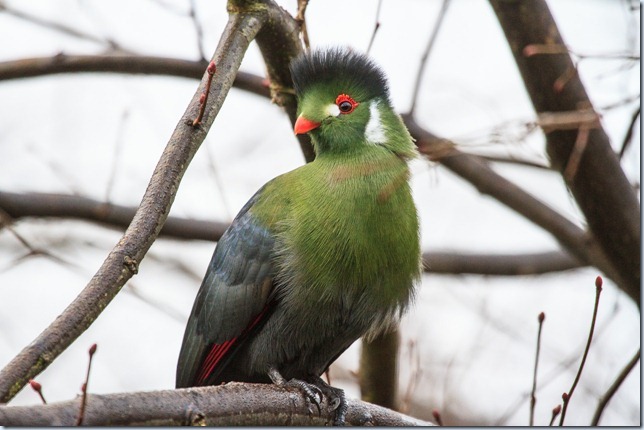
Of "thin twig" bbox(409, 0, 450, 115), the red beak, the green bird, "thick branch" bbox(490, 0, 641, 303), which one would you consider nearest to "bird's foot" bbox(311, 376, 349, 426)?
the green bird

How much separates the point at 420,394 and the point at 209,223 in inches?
114

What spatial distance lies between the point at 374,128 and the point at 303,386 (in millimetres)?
1081

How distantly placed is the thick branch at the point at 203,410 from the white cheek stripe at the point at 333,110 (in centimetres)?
112

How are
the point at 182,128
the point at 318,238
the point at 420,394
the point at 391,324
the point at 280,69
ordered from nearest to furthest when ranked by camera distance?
the point at 182,128, the point at 318,238, the point at 391,324, the point at 280,69, the point at 420,394

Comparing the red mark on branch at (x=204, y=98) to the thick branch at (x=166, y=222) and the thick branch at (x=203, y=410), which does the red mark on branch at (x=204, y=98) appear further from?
the thick branch at (x=166, y=222)

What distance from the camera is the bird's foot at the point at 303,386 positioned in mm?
2766

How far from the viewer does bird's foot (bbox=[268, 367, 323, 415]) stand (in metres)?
2.77

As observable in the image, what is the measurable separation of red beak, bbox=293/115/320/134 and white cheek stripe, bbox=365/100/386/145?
0.74 ft

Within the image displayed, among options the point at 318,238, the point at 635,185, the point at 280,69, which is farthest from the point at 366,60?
the point at 635,185

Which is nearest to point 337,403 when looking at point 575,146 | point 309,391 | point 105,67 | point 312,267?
point 309,391

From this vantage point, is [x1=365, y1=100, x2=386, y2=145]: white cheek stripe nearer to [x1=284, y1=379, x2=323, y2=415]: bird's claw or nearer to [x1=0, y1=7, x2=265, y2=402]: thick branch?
[x1=0, y1=7, x2=265, y2=402]: thick branch

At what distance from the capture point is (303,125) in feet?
10.2

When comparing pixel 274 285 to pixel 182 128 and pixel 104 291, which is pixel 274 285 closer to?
pixel 182 128

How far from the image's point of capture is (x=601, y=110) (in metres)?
2.66
